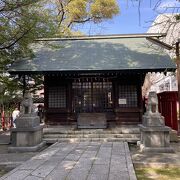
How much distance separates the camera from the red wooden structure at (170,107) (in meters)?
17.3

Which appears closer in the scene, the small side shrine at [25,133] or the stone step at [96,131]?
the small side shrine at [25,133]

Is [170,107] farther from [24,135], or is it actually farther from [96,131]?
[24,135]

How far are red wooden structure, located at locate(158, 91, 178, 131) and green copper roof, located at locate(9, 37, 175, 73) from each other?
2.09 meters

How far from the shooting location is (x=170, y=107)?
18.1 m

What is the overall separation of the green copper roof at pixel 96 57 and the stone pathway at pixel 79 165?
17.1 ft

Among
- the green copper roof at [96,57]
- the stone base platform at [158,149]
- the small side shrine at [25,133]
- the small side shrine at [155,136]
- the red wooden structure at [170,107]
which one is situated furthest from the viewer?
the red wooden structure at [170,107]

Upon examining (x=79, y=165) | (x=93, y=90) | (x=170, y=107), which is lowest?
(x=79, y=165)

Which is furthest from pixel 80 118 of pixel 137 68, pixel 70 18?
pixel 70 18

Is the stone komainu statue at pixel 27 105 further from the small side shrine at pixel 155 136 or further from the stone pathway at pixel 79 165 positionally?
the small side shrine at pixel 155 136

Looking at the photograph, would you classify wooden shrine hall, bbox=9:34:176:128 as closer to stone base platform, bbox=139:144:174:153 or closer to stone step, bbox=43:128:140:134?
Answer: stone step, bbox=43:128:140:134

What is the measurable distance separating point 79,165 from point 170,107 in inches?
393

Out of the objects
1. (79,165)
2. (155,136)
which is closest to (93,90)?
(155,136)

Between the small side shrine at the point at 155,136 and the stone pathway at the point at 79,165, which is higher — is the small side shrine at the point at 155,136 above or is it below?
above

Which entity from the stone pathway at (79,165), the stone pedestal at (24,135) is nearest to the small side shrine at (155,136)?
the stone pathway at (79,165)
